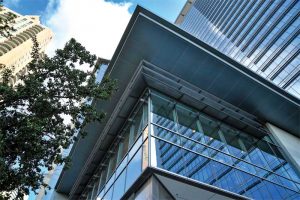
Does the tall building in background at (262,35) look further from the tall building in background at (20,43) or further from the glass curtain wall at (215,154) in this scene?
the tall building in background at (20,43)

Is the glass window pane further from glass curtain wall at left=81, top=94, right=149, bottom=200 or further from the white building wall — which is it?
the white building wall

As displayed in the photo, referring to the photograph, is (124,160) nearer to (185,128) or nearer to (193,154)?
(185,128)

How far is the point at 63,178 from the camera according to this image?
19422 millimetres

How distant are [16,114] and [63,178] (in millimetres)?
11836

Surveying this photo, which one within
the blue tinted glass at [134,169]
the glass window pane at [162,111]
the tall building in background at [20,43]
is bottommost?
the blue tinted glass at [134,169]

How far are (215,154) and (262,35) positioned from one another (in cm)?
5477

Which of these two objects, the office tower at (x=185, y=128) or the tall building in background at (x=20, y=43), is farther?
the tall building in background at (x=20, y=43)

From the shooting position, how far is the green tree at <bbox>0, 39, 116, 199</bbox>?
27.3ft

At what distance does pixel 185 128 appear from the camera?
11828mm

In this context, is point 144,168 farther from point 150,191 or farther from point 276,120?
point 276,120

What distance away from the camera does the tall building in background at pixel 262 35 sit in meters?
49.0

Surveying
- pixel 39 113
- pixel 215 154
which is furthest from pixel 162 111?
pixel 39 113

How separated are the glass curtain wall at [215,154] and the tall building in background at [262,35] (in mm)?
23429

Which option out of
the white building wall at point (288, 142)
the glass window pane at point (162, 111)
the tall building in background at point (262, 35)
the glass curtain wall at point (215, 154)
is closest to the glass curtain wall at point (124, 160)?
the glass window pane at point (162, 111)
